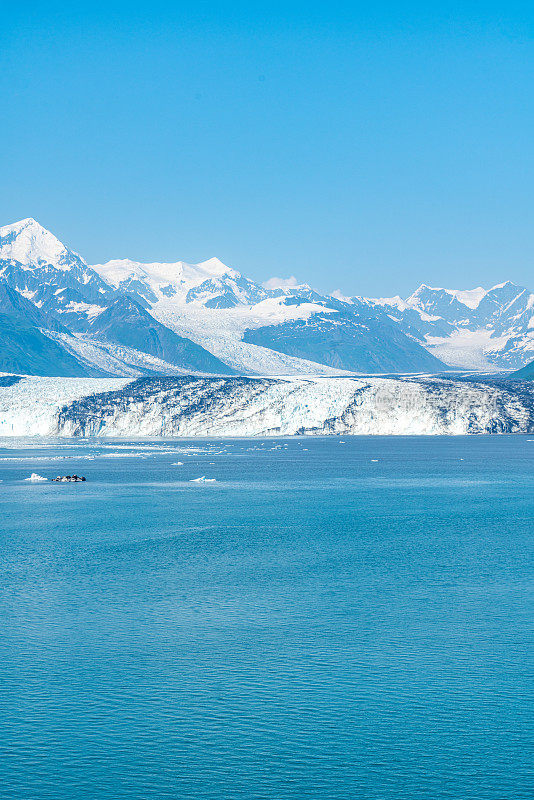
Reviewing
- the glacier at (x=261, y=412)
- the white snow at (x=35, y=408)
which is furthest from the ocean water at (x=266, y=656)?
the white snow at (x=35, y=408)

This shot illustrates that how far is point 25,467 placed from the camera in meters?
107

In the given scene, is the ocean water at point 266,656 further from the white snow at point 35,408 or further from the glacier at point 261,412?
the white snow at point 35,408

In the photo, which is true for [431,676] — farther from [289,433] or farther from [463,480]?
[289,433]

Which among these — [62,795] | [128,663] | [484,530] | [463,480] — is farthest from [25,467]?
[62,795]

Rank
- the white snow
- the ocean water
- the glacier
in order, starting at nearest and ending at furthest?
the ocean water → the white snow → the glacier

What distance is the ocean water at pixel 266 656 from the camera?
19.3 meters

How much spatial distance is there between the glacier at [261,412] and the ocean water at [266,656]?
126 meters

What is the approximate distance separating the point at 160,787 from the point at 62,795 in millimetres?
1988

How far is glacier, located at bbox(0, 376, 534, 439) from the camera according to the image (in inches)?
7343

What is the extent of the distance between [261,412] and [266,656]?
15999 cm

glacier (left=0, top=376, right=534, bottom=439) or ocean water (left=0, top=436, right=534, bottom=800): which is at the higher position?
glacier (left=0, top=376, right=534, bottom=439)

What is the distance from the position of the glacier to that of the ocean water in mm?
125898

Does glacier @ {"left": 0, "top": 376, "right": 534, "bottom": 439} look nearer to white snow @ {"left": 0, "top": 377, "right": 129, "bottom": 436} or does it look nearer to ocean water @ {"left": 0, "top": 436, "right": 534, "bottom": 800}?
white snow @ {"left": 0, "top": 377, "right": 129, "bottom": 436}

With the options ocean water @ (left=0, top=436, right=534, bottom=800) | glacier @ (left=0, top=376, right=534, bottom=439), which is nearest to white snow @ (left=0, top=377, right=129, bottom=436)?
glacier @ (left=0, top=376, right=534, bottom=439)
